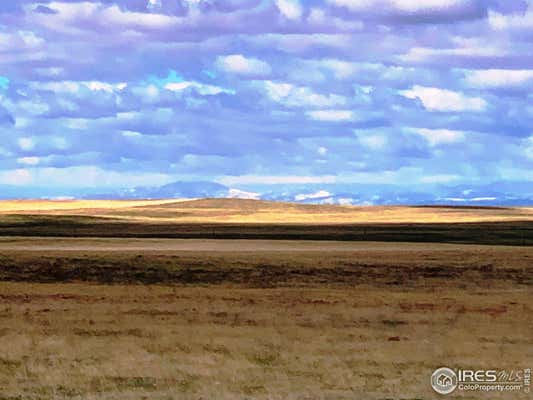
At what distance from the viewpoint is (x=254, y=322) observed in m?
36.3

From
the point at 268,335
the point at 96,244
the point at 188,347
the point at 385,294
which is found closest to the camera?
the point at 188,347

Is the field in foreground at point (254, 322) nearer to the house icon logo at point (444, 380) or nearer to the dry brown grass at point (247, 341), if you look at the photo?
the dry brown grass at point (247, 341)

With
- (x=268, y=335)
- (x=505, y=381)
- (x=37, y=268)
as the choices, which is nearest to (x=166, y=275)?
(x=37, y=268)

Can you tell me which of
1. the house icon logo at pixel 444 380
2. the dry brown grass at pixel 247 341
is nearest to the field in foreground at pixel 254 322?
the dry brown grass at pixel 247 341

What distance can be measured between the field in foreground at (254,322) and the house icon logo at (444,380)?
251mm

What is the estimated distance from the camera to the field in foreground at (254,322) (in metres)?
26.2

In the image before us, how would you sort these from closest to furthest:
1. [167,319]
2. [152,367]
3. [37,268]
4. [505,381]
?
[505,381] → [152,367] → [167,319] → [37,268]

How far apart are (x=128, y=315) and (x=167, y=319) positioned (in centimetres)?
180

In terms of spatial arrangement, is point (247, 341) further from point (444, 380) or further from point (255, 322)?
point (444, 380)

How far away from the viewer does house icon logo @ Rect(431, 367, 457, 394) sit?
2475 centimetres

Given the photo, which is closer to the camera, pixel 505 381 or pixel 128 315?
pixel 505 381

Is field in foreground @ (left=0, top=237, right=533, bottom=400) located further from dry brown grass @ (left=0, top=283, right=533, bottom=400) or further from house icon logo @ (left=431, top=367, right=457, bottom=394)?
house icon logo @ (left=431, top=367, right=457, bottom=394)

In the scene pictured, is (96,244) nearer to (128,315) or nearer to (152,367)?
(128,315)

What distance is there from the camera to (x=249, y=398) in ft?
78.5
